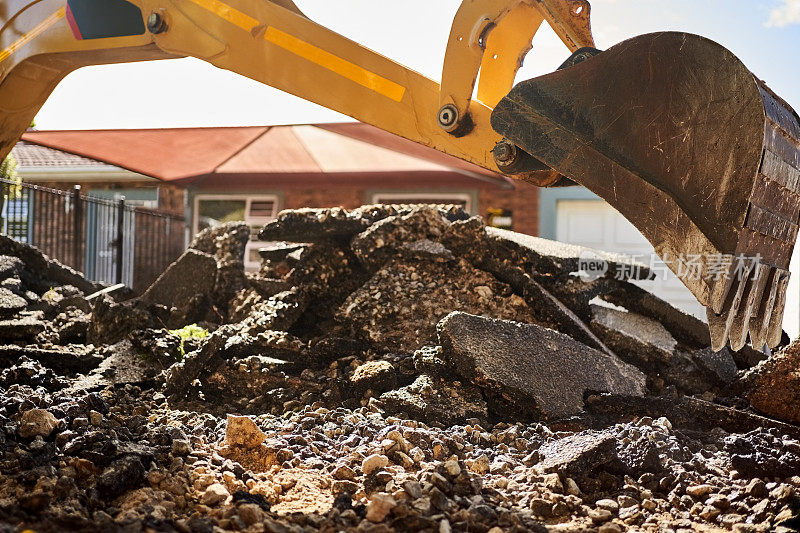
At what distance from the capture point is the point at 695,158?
2668mm

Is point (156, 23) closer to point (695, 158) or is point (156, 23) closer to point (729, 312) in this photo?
point (695, 158)

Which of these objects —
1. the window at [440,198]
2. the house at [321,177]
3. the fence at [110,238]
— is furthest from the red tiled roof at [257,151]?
the window at [440,198]

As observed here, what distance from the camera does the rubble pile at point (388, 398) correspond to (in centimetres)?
253

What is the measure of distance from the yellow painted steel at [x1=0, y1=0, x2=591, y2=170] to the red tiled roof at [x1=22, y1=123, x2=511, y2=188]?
568cm

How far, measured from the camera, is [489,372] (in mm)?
3748

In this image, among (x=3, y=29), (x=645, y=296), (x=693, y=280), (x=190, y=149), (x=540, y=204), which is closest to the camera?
(x=693, y=280)

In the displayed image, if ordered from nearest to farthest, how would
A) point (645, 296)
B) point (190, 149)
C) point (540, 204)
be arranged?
point (645, 296), point (190, 149), point (540, 204)

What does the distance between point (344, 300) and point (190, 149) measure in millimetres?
6149

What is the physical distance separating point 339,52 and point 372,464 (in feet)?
7.03

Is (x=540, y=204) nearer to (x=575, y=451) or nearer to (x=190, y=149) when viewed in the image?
(x=190, y=149)

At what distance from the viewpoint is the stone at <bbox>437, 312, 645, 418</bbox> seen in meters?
3.74

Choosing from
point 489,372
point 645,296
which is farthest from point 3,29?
point 645,296

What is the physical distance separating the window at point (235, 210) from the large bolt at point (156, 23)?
8.19 meters

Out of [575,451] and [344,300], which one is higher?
[344,300]
